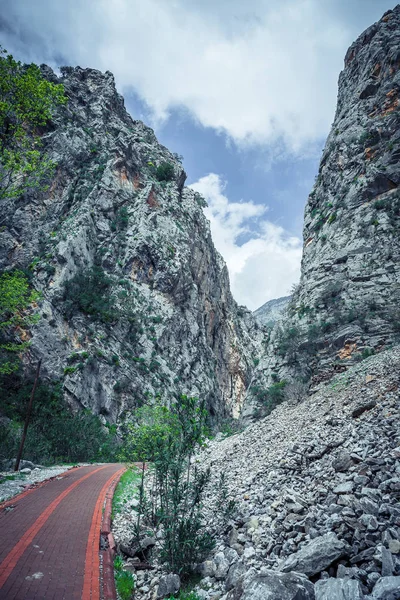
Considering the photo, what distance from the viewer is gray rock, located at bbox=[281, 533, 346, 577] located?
4.27 meters

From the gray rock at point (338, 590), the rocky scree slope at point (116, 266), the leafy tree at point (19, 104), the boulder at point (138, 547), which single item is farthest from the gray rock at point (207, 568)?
the rocky scree slope at point (116, 266)

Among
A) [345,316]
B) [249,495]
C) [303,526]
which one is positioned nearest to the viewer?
[303,526]

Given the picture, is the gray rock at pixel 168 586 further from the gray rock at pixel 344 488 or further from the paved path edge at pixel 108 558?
the gray rock at pixel 344 488

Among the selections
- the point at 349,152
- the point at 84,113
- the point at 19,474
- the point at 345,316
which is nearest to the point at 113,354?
the point at 19,474

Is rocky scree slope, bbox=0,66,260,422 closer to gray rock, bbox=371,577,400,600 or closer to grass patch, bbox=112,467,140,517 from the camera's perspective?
grass patch, bbox=112,467,140,517

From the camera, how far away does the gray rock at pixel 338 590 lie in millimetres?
3477

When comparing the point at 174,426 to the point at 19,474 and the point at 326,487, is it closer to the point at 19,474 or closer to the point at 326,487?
the point at 326,487

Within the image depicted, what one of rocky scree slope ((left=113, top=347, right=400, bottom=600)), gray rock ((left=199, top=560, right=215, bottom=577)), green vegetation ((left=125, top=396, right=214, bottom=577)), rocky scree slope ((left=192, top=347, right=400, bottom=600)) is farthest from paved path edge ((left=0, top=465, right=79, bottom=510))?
gray rock ((left=199, top=560, right=215, bottom=577))

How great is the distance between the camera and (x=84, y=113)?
228 feet

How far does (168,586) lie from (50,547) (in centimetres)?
337

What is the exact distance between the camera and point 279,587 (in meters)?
3.84

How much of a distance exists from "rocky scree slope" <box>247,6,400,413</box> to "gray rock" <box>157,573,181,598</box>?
20.2 metres

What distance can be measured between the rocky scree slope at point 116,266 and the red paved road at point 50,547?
2728cm

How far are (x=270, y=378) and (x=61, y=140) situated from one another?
201ft
